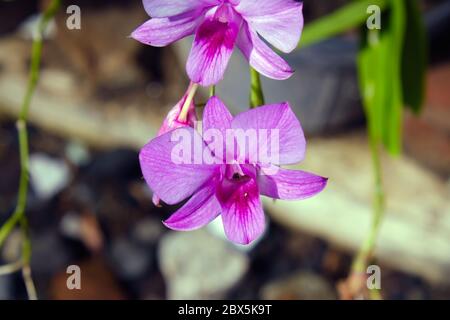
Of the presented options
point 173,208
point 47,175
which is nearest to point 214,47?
point 173,208

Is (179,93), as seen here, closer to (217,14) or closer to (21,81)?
(21,81)

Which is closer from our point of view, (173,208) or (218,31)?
(218,31)

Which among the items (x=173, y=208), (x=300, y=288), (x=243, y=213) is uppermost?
(x=243, y=213)

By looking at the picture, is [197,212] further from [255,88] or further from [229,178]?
[255,88]

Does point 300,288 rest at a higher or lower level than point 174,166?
lower

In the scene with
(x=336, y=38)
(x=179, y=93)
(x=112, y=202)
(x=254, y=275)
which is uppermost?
(x=336, y=38)

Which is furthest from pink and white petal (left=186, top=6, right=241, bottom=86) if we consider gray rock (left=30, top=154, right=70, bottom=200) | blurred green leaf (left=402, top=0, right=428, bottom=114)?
gray rock (left=30, top=154, right=70, bottom=200)
